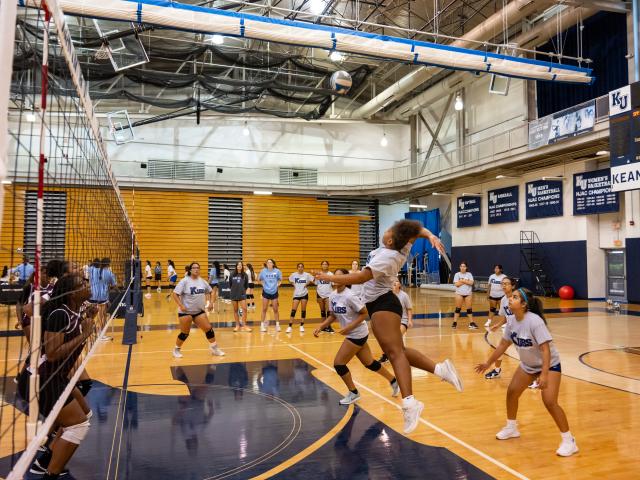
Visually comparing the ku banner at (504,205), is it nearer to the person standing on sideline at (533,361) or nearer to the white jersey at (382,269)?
the person standing on sideline at (533,361)

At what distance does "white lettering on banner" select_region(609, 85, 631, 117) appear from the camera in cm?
1071

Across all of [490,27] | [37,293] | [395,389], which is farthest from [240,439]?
[490,27]

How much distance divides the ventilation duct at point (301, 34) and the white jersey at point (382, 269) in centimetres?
754

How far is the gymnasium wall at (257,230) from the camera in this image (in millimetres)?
23938

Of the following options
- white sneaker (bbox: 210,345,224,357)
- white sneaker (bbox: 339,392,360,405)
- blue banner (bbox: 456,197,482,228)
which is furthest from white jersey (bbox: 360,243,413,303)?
blue banner (bbox: 456,197,482,228)

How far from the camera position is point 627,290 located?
17469mm

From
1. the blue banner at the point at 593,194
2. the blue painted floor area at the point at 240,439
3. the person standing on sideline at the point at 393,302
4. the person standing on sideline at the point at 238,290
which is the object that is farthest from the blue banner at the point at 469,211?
the person standing on sideline at the point at 393,302

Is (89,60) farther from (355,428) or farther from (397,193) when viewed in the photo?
(355,428)

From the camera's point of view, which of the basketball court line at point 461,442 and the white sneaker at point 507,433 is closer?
the basketball court line at point 461,442

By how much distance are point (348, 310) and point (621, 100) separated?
30.3 feet

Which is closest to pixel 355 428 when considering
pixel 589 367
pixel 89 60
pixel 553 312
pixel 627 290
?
pixel 589 367

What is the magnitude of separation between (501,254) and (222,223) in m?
14.5

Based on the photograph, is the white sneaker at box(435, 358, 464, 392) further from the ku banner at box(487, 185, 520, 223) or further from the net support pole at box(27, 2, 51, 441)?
the ku banner at box(487, 185, 520, 223)

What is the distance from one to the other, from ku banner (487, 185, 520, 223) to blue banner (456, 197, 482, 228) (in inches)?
34.3
